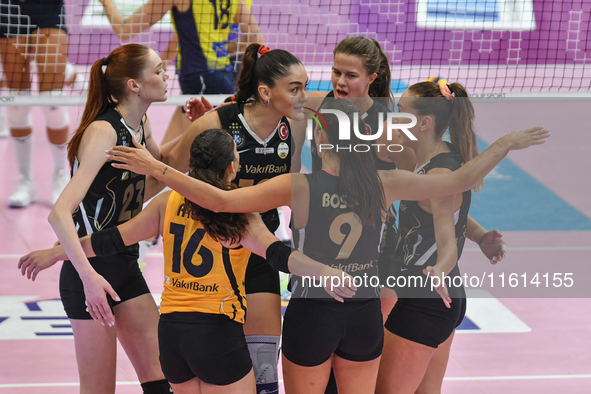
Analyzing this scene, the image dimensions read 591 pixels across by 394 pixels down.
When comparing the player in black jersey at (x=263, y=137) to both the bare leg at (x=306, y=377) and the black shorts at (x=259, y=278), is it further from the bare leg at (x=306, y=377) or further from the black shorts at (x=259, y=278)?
the bare leg at (x=306, y=377)

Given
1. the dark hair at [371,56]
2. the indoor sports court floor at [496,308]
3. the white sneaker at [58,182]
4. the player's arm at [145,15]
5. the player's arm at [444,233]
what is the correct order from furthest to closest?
the white sneaker at [58,182] → the player's arm at [145,15] → the indoor sports court floor at [496,308] → the dark hair at [371,56] → the player's arm at [444,233]

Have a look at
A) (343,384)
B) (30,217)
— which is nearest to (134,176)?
(343,384)

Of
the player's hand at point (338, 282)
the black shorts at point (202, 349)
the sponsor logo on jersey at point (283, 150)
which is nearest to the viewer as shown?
the player's hand at point (338, 282)

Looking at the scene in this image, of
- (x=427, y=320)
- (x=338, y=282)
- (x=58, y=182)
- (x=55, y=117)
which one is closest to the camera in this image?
(x=338, y=282)

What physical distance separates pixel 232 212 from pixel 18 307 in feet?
11.0

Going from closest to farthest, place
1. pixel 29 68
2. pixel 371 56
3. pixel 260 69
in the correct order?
pixel 260 69 → pixel 371 56 → pixel 29 68

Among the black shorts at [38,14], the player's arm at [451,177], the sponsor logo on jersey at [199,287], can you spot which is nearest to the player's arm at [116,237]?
the sponsor logo on jersey at [199,287]

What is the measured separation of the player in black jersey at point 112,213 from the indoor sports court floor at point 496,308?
1.11 meters

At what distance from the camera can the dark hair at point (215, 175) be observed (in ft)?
10.3

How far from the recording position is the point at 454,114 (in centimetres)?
360

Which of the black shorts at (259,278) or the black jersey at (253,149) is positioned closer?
the black shorts at (259,278)

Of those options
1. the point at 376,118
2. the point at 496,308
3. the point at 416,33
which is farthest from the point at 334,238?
the point at 416,33

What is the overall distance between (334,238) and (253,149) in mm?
819

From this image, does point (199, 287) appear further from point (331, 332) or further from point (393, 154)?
point (393, 154)
